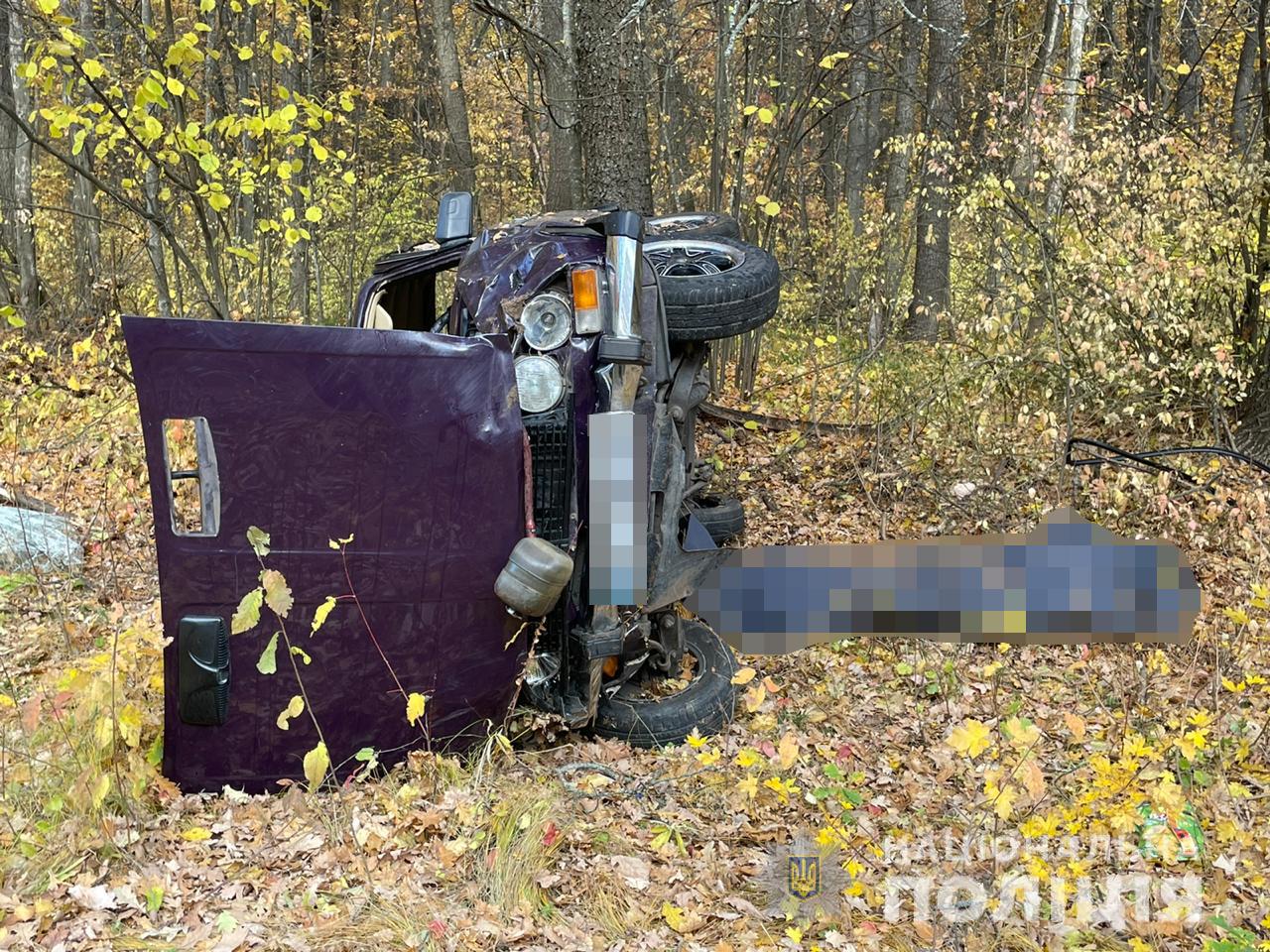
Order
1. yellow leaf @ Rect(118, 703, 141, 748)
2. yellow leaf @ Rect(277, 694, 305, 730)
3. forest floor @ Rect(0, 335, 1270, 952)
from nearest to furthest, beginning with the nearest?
forest floor @ Rect(0, 335, 1270, 952), yellow leaf @ Rect(277, 694, 305, 730), yellow leaf @ Rect(118, 703, 141, 748)

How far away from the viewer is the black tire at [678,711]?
14.3ft

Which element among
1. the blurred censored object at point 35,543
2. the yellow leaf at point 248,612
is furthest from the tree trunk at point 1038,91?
the blurred censored object at point 35,543

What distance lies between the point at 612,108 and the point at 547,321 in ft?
10.3

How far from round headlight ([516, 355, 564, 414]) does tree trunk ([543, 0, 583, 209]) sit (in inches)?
132

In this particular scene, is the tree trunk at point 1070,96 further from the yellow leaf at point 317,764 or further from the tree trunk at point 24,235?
the tree trunk at point 24,235

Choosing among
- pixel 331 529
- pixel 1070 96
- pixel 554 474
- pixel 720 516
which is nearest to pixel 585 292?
pixel 554 474

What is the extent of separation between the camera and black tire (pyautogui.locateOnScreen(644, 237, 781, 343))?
4793 millimetres

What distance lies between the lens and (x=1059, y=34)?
11102 millimetres

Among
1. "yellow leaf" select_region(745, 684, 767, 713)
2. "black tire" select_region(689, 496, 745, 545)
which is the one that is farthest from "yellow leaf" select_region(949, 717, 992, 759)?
"black tire" select_region(689, 496, 745, 545)

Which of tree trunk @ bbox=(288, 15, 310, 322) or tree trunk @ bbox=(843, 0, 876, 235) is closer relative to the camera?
tree trunk @ bbox=(288, 15, 310, 322)

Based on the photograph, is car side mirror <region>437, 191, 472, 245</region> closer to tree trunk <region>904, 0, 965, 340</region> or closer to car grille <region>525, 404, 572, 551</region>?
car grille <region>525, 404, 572, 551</region>

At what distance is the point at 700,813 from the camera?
3.77m

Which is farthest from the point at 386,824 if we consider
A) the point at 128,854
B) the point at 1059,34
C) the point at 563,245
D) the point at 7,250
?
the point at 1059,34

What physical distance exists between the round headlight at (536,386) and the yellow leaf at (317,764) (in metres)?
1.36
